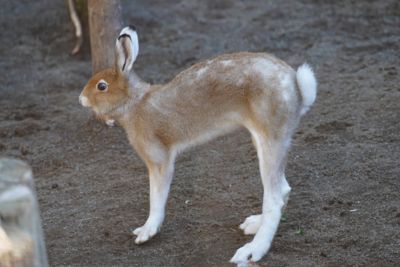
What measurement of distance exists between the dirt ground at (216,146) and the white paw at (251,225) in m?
0.06

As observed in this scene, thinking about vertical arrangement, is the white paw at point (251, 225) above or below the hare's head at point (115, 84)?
below

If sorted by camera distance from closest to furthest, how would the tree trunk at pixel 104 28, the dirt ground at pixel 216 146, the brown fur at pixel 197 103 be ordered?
1. the brown fur at pixel 197 103
2. the dirt ground at pixel 216 146
3. the tree trunk at pixel 104 28

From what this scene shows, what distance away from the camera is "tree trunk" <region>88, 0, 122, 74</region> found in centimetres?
815

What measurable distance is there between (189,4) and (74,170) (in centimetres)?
532

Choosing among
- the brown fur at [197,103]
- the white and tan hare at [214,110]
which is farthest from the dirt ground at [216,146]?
the brown fur at [197,103]

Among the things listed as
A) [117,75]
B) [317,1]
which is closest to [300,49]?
[317,1]

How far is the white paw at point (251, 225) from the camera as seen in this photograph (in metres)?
5.95

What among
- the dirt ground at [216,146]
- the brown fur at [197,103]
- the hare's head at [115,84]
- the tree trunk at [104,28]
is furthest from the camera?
the tree trunk at [104,28]

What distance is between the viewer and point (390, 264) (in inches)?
212

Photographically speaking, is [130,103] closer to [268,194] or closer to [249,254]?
[268,194]

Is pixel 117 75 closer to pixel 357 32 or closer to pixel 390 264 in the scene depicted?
pixel 390 264

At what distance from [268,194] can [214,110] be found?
694mm

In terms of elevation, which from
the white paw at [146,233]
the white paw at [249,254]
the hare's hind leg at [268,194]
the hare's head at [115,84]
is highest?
the hare's head at [115,84]

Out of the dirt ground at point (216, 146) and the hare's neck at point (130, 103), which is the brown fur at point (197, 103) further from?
the dirt ground at point (216, 146)
